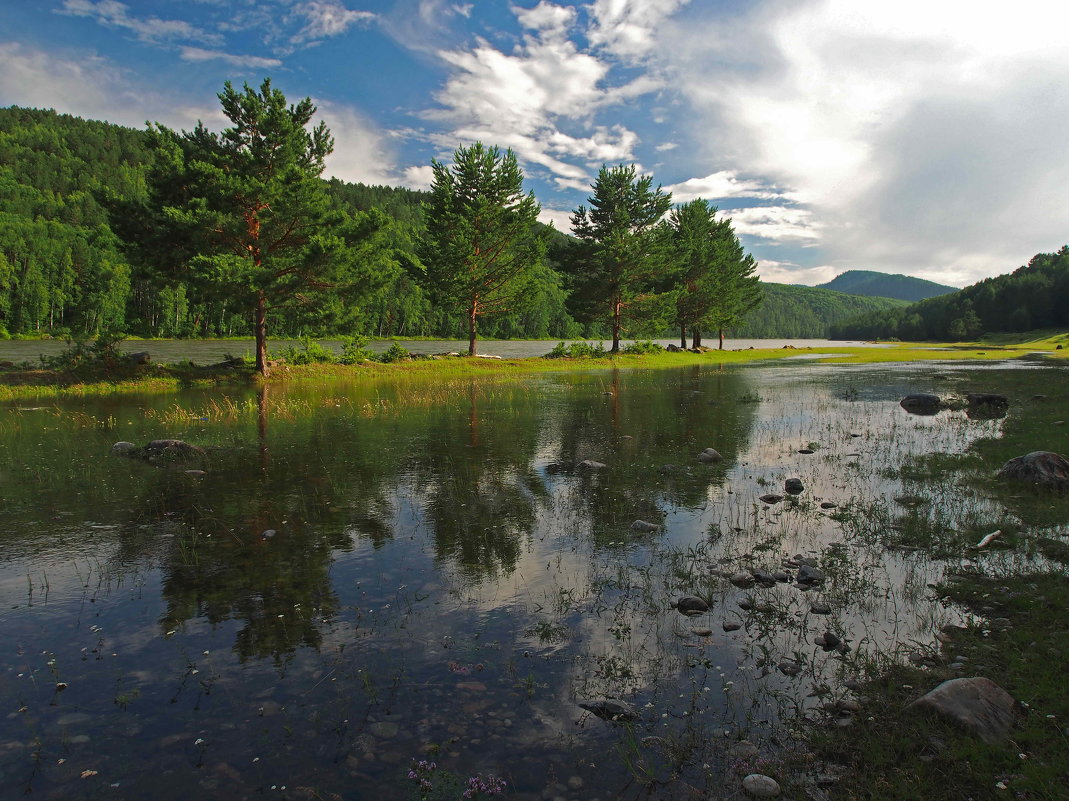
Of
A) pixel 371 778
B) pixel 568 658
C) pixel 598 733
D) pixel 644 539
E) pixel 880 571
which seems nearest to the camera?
pixel 371 778

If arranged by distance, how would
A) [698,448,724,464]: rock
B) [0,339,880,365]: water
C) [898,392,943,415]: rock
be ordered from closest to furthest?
[698,448,724,464]: rock
[898,392,943,415]: rock
[0,339,880,365]: water

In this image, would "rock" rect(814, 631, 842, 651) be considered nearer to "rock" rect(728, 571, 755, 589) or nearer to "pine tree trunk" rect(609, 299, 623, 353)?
"rock" rect(728, 571, 755, 589)

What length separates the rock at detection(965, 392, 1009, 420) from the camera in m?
19.9

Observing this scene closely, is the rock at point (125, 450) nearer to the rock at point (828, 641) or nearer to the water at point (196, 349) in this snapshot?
the rock at point (828, 641)

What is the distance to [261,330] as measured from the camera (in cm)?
3291

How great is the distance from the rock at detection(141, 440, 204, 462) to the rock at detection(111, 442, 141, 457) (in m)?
0.19

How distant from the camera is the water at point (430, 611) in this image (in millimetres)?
4016

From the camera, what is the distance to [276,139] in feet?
104

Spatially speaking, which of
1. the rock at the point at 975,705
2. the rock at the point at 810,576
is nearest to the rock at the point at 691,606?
the rock at the point at 810,576

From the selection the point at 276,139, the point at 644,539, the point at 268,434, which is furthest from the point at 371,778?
the point at 276,139

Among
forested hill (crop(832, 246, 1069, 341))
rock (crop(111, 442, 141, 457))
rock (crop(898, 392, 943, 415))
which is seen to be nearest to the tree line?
rock (crop(111, 442, 141, 457))

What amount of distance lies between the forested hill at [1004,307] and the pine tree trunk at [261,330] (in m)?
155

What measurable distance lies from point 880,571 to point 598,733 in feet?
16.1

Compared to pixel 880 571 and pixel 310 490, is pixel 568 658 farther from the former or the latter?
pixel 310 490
